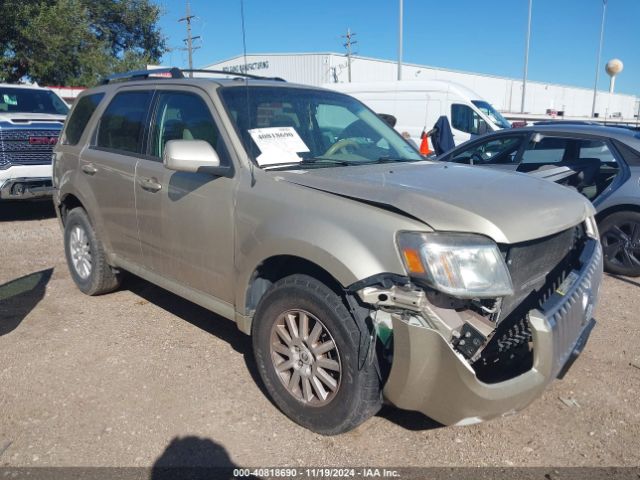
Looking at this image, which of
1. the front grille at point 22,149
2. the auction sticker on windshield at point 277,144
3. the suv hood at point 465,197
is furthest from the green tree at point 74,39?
the suv hood at point 465,197

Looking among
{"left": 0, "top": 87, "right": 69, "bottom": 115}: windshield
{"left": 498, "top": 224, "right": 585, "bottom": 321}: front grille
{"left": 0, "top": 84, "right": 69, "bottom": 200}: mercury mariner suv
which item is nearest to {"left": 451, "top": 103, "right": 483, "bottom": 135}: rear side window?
{"left": 0, "top": 87, "right": 69, "bottom": 115}: windshield

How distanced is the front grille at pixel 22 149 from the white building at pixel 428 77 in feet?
72.9

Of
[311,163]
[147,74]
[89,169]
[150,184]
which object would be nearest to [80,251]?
[89,169]

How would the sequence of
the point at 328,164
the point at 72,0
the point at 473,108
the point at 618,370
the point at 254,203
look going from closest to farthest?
1. the point at 254,203
2. the point at 328,164
3. the point at 618,370
4. the point at 473,108
5. the point at 72,0

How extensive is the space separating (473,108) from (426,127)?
1391 millimetres

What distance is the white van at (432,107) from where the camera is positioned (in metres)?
14.9

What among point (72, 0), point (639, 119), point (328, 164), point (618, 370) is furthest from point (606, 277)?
point (639, 119)

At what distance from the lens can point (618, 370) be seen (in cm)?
361

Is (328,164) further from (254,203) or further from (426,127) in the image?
(426,127)

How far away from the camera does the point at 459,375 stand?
89.2 inches

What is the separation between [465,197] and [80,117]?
12.6ft

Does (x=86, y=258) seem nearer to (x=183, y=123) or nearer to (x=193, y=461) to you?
(x=183, y=123)

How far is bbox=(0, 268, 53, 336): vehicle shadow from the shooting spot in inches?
175

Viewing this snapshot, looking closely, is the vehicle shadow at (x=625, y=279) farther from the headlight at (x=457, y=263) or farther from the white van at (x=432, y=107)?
the white van at (x=432, y=107)
